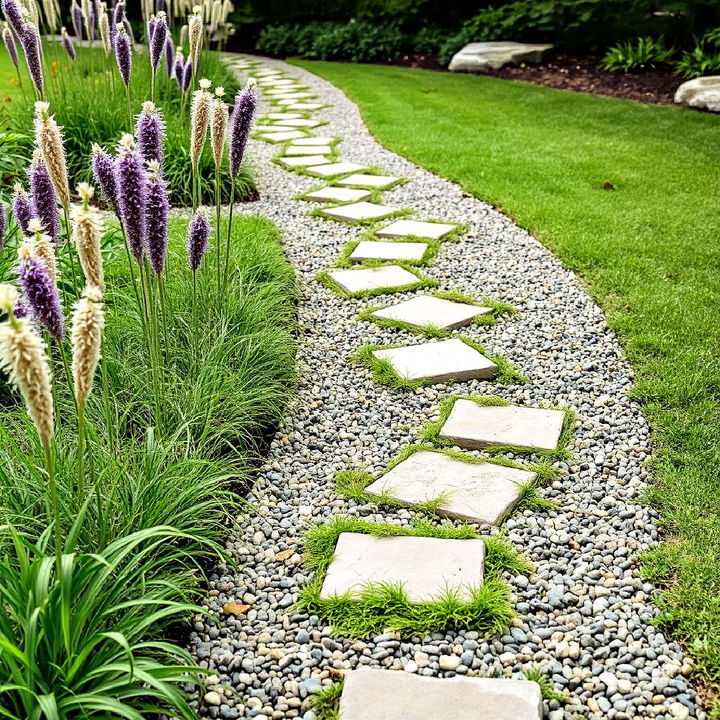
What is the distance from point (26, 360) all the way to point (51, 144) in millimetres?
915

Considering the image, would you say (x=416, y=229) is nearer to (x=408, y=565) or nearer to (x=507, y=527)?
(x=507, y=527)

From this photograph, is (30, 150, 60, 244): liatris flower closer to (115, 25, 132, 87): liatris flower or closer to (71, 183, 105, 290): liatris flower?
(71, 183, 105, 290): liatris flower

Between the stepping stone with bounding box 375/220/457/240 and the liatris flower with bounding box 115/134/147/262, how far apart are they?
3494mm

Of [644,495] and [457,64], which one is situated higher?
[457,64]

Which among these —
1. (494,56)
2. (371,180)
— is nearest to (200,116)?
(371,180)

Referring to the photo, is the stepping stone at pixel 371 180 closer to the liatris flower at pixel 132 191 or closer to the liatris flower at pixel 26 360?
the liatris flower at pixel 132 191

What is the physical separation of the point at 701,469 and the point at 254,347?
1791 millimetres

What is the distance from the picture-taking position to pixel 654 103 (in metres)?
9.90

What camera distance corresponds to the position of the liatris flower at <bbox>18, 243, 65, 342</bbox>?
1.65 m

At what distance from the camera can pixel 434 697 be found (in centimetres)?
196

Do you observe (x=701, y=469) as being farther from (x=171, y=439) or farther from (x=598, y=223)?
(x=598, y=223)

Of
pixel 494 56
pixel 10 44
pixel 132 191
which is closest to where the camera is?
pixel 132 191

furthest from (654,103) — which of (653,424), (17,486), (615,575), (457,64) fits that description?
(17,486)

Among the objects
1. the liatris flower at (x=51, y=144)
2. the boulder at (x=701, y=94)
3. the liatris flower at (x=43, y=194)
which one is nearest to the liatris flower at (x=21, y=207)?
the liatris flower at (x=43, y=194)
